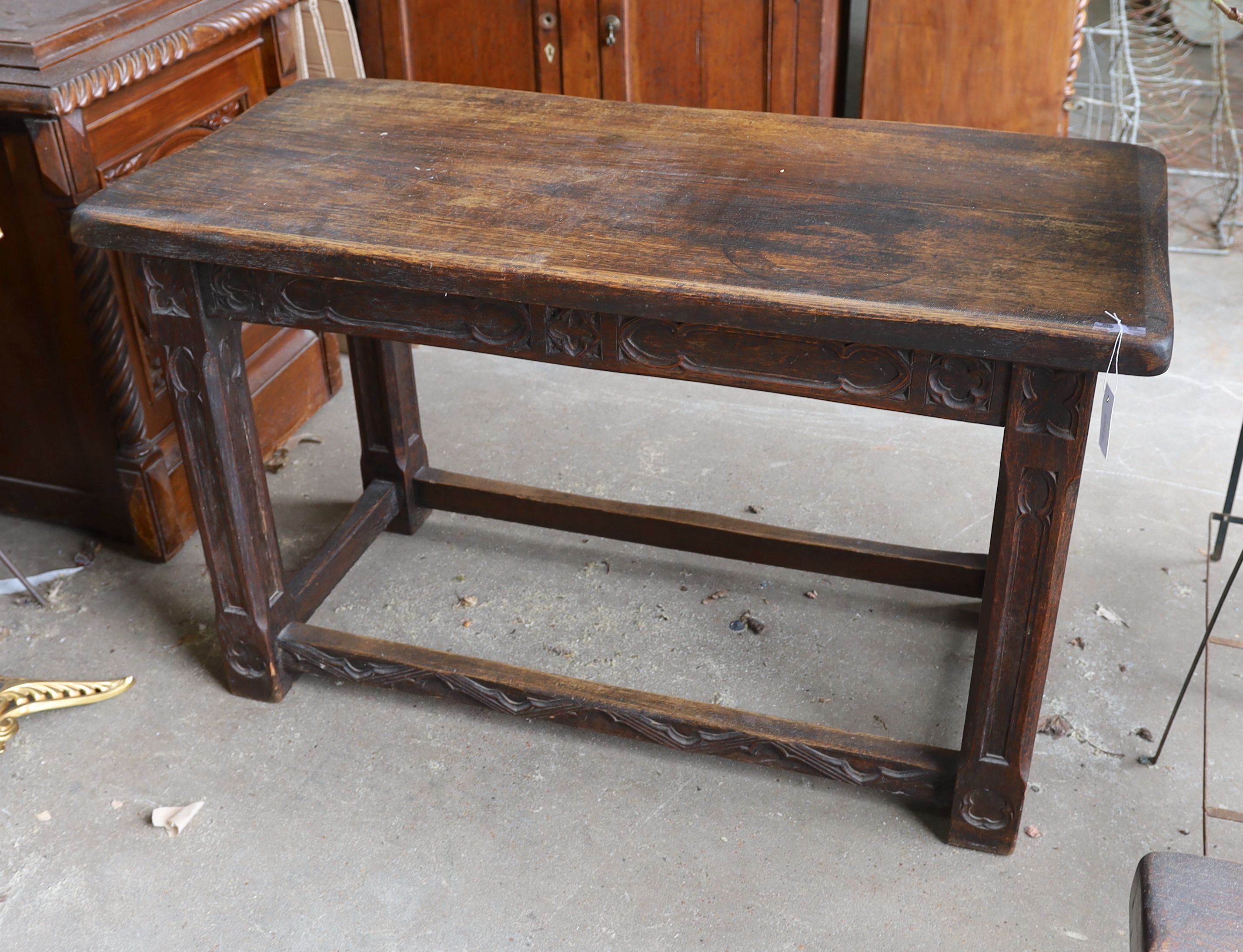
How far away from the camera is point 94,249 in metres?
2.49

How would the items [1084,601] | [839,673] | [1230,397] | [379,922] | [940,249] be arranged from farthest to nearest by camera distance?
1. [1230,397]
2. [1084,601]
3. [839,673]
4. [379,922]
5. [940,249]

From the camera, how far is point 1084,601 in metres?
2.67

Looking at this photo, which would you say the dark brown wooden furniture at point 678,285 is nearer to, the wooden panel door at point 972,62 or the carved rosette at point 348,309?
the carved rosette at point 348,309

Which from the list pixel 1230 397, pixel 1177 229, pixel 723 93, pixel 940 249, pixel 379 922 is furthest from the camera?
pixel 1177 229

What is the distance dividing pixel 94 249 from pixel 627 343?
1.30 m

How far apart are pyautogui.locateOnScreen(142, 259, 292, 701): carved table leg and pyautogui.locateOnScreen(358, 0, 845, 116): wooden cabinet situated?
74.5 inches

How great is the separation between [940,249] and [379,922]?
1.39m

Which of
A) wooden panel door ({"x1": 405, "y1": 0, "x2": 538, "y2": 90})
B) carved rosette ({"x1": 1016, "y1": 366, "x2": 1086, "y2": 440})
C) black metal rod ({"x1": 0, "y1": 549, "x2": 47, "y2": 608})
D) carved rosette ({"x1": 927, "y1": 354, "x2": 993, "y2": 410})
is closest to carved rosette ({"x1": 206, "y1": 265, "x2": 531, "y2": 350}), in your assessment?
carved rosette ({"x1": 927, "y1": 354, "x2": 993, "y2": 410})

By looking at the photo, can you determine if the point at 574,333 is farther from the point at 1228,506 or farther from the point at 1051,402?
the point at 1228,506

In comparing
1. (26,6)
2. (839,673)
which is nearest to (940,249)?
(839,673)

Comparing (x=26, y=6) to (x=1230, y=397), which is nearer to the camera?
(x=26, y=6)

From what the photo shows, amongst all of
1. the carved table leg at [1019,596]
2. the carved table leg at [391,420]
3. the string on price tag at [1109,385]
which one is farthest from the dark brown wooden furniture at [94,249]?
the string on price tag at [1109,385]

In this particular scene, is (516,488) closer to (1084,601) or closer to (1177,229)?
(1084,601)

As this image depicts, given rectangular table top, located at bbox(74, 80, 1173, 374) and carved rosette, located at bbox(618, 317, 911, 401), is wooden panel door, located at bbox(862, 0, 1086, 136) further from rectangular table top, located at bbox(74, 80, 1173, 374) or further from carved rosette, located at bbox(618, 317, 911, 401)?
carved rosette, located at bbox(618, 317, 911, 401)
